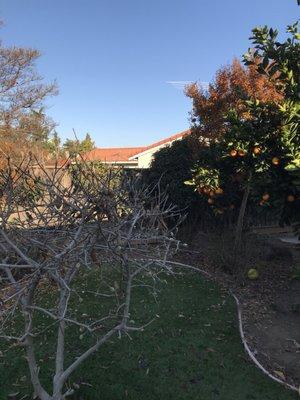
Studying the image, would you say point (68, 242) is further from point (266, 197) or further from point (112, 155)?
point (112, 155)

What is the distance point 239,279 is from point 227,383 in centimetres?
397

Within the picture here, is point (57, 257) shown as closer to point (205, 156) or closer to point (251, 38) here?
point (251, 38)

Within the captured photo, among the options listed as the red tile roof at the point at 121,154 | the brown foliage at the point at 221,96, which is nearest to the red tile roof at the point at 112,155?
the red tile roof at the point at 121,154

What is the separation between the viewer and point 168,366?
16.0 feet

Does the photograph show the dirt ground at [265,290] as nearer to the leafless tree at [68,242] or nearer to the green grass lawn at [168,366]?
the green grass lawn at [168,366]

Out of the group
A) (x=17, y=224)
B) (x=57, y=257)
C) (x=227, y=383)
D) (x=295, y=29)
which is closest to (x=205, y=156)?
(x=295, y=29)

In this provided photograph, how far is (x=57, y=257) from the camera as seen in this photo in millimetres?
2984

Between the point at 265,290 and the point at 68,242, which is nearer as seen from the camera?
the point at 68,242

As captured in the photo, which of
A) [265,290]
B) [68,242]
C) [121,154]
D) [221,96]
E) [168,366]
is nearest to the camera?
[68,242]

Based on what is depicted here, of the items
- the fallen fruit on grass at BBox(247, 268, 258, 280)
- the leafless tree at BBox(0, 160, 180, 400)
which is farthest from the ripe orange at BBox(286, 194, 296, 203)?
the leafless tree at BBox(0, 160, 180, 400)

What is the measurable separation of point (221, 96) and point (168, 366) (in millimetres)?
12182

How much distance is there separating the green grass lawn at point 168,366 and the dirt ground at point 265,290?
33 centimetres

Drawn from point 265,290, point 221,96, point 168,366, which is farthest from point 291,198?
point 221,96

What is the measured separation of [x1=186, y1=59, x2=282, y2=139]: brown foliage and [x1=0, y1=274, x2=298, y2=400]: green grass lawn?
8.60 metres
